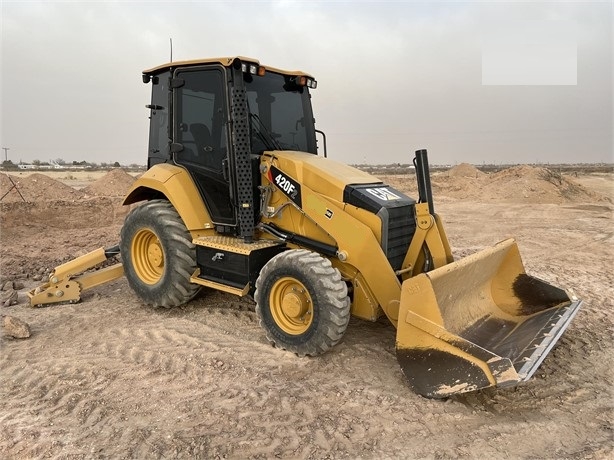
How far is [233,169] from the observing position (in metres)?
5.15

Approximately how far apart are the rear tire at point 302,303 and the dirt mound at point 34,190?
1305cm

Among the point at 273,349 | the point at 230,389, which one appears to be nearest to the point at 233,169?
the point at 273,349

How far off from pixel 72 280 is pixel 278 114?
11.7 ft

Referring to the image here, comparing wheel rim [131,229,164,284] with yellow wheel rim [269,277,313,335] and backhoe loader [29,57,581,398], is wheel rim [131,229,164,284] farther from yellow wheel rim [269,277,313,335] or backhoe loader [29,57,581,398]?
yellow wheel rim [269,277,313,335]

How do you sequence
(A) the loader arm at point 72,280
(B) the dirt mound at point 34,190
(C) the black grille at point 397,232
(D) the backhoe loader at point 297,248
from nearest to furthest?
(D) the backhoe loader at point 297,248, (C) the black grille at point 397,232, (A) the loader arm at point 72,280, (B) the dirt mound at point 34,190

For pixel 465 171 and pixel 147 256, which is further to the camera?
pixel 465 171

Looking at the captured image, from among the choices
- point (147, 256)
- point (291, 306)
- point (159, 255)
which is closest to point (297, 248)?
point (291, 306)

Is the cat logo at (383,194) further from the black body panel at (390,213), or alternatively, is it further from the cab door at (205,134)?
the cab door at (205,134)

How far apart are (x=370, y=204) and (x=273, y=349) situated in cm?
175

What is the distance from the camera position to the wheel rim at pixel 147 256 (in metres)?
5.89

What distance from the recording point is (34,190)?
51.8 ft

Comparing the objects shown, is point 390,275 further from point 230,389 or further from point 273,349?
point 230,389

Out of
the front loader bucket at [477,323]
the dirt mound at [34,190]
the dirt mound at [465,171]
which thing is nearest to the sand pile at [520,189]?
the dirt mound at [465,171]

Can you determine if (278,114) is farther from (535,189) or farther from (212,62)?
(535,189)
